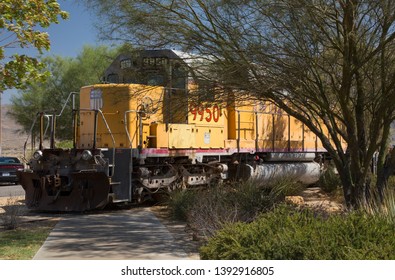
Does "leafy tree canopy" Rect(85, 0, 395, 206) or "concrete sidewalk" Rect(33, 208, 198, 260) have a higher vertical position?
"leafy tree canopy" Rect(85, 0, 395, 206)

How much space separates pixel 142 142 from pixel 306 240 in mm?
7739

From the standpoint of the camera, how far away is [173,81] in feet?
36.7

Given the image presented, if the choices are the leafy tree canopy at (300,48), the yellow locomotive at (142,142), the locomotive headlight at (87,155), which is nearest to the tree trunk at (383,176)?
the leafy tree canopy at (300,48)

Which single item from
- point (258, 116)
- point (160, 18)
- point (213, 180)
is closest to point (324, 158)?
point (258, 116)

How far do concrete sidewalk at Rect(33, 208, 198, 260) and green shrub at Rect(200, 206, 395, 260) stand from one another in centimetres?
151

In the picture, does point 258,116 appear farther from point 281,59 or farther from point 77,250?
point 77,250

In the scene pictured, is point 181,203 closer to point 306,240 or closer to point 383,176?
point 383,176

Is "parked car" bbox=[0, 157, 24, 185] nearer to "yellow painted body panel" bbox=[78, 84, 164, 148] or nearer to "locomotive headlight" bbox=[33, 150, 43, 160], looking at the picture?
"yellow painted body panel" bbox=[78, 84, 164, 148]

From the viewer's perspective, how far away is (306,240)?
5.48m

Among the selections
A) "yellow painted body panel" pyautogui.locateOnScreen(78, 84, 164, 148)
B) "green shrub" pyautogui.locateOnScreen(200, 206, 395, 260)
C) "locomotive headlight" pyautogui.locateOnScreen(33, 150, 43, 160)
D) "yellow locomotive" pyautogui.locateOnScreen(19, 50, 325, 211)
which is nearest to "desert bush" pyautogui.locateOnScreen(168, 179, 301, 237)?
"green shrub" pyautogui.locateOnScreen(200, 206, 395, 260)

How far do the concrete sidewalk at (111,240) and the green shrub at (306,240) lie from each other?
151cm

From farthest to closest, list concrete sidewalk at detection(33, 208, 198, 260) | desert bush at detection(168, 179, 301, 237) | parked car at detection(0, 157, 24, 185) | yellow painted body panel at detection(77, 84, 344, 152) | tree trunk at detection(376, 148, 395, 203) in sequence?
parked car at detection(0, 157, 24, 185), yellow painted body panel at detection(77, 84, 344, 152), tree trunk at detection(376, 148, 395, 203), desert bush at detection(168, 179, 301, 237), concrete sidewalk at detection(33, 208, 198, 260)

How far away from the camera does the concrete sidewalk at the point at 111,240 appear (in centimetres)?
755

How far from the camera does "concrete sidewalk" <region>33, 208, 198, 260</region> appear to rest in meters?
7.55
